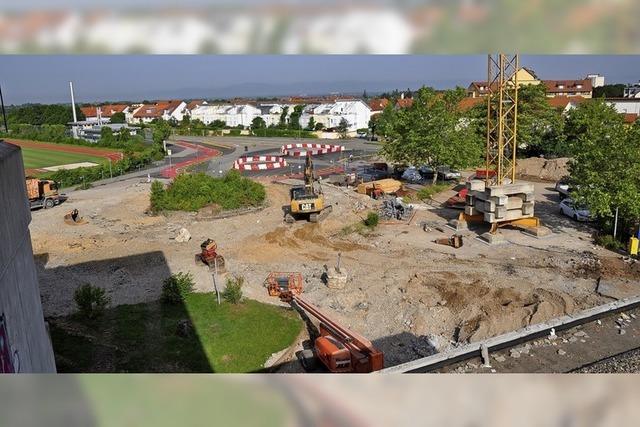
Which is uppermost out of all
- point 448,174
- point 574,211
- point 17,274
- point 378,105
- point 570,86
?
point 570,86

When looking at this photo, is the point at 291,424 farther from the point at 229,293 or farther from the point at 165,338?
the point at 229,293

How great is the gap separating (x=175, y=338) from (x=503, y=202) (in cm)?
1351

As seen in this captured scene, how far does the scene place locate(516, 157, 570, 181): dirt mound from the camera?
3419 cm

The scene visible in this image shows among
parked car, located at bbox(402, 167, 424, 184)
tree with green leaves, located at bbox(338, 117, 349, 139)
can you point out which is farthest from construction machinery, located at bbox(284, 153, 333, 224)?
tree with green leaves, located at bbox(338, 117, 349, 139)

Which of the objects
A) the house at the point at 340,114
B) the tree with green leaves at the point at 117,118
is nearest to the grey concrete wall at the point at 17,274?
the house at the point at 340,114

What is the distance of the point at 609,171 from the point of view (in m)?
18.7

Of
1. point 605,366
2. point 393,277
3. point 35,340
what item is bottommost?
point 393,277

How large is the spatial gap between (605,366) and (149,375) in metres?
8.53

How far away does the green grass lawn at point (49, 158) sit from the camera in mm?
49400

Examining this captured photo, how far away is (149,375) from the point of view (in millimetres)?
1010

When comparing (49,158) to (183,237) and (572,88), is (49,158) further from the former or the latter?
(572,88)

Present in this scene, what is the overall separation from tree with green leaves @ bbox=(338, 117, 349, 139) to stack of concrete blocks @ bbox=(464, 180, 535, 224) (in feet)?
163

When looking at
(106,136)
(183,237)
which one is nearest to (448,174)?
(183,237)

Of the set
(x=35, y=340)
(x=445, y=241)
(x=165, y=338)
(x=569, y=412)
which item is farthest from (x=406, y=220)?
(x=569, y=412)
